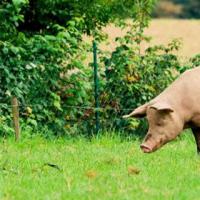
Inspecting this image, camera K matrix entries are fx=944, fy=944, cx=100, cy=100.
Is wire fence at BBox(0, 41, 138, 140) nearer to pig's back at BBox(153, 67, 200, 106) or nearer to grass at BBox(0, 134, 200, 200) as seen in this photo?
grass at BBox(0, 134, 200, 200)

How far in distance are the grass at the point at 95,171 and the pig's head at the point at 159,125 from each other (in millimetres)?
207

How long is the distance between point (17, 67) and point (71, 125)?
1.46 m

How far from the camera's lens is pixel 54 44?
1462cm

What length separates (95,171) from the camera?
10.0 m

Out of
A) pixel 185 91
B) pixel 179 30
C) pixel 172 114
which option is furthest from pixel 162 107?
pixel 179 30

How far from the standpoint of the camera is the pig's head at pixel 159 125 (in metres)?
11.1

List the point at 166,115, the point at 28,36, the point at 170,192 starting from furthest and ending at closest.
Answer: the point at 28,36
the point at 166,115
the point at 170,192

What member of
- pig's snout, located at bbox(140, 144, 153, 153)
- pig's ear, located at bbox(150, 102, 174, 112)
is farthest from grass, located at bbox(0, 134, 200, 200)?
pig's ear, located at bbox(150, 102, 174, 112)

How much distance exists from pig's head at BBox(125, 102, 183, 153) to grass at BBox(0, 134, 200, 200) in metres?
0.21

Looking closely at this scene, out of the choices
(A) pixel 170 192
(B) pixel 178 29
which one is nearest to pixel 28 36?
(A) pixel 170 192

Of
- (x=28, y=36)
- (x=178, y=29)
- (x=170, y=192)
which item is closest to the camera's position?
(x=170, y=192)

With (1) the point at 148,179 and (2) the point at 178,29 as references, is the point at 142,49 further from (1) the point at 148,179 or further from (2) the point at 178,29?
(2) the point at 178,29

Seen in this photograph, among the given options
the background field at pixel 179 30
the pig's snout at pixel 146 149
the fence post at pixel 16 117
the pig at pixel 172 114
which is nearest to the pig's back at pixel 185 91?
the pig at pixel 172 114

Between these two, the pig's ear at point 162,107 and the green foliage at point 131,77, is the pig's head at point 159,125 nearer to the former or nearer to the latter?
the pig's ear at point 162,107
